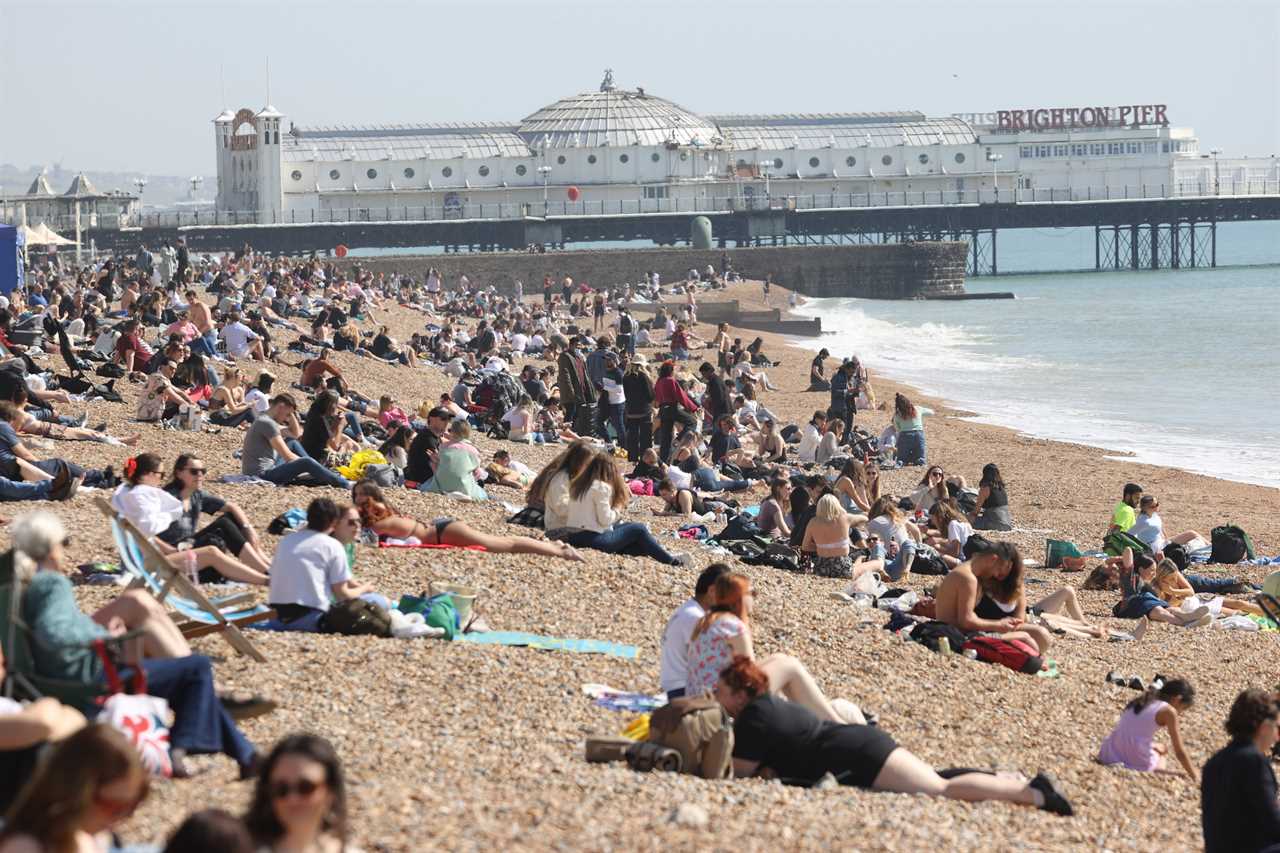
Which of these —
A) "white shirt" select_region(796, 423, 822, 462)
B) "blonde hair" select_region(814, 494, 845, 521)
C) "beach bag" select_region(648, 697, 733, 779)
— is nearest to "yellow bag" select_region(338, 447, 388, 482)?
"blonde hair" select_region(814, 494, 845, 521)

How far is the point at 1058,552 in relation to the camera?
1251 centimetres

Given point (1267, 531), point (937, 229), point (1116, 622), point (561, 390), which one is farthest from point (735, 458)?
point (937, 229)

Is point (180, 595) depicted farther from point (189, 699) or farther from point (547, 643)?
point (189, 699)

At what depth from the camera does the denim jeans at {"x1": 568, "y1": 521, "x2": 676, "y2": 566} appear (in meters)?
9.62

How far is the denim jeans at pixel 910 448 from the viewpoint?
17875mm

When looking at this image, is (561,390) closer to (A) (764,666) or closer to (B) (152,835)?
(A) (764,666)

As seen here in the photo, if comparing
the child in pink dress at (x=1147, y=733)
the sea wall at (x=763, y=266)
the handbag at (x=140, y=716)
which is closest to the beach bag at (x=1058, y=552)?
the child in pink dress at (x=1147, y=733)

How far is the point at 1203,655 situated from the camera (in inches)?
379

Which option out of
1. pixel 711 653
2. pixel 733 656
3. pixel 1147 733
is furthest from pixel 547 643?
pixel 1147 733

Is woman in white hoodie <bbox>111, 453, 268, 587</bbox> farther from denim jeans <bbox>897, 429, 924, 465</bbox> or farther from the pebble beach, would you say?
denim jeans <bbox>897, 429, 924, 465</bbox>

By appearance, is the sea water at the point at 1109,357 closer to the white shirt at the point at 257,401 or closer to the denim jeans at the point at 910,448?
the denim jeans at the point at 910,448

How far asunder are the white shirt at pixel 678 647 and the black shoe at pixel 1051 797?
1.27 meters

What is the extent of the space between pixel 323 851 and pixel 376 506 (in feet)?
16.2

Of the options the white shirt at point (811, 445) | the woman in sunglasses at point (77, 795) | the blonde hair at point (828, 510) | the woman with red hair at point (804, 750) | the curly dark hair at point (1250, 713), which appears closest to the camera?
the woman in sunglasses at point (77, 795)
